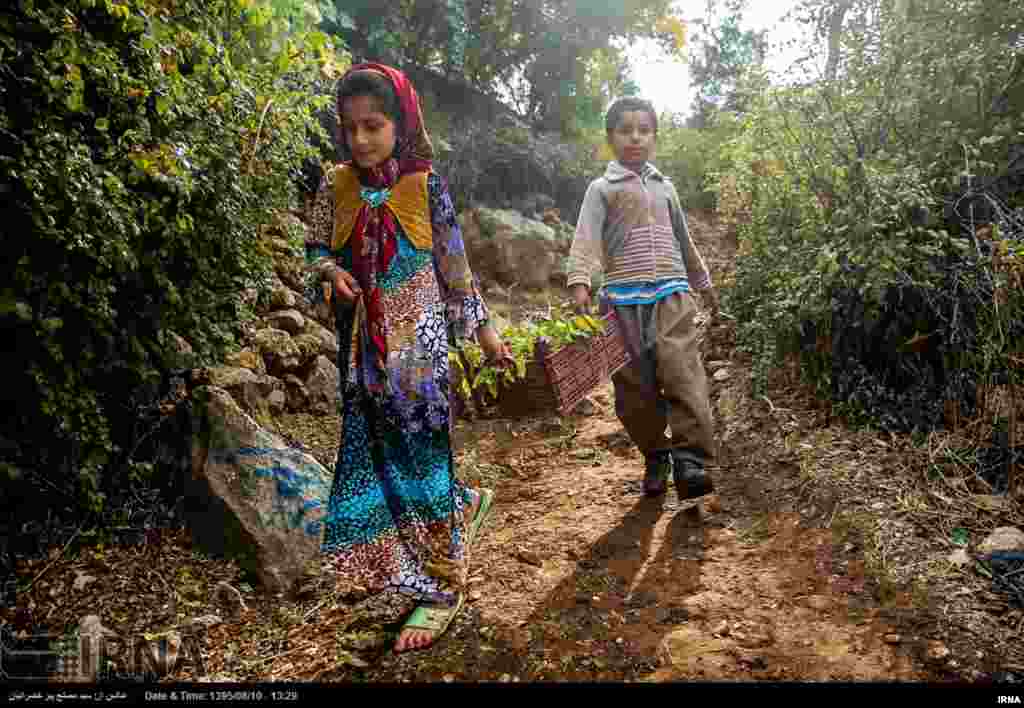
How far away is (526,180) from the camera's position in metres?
9.05

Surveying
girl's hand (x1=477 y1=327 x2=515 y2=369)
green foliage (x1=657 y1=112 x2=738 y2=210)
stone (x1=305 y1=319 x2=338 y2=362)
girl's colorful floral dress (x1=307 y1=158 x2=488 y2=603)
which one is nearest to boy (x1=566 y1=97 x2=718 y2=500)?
girl's hand (x1=477 y1=327 x2=515 y2=369)

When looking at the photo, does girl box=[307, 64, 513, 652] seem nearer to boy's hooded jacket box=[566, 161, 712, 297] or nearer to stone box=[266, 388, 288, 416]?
boy's hooded jacket box=[566, 161, 712, 297]

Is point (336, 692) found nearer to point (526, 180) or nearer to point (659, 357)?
point (659, 357)

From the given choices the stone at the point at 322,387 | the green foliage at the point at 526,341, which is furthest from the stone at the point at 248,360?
the green foliage at the point at 526,341

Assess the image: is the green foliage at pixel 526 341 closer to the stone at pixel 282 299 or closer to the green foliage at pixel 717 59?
the stone at pixel 282 299

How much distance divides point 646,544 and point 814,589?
0.73 m

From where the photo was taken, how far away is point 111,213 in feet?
7.59

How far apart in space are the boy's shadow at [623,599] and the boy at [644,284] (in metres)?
0.35

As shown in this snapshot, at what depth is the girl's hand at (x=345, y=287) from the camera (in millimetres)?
2180

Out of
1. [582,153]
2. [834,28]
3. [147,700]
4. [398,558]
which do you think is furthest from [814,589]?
[582,153]

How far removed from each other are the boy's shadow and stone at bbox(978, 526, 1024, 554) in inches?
39.6

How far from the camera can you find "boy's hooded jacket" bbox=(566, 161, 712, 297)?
327 centimetres

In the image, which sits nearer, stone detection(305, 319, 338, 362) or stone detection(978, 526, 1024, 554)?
stone detection(978, 526, 1024, 554)

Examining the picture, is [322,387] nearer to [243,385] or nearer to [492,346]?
[243,385]
